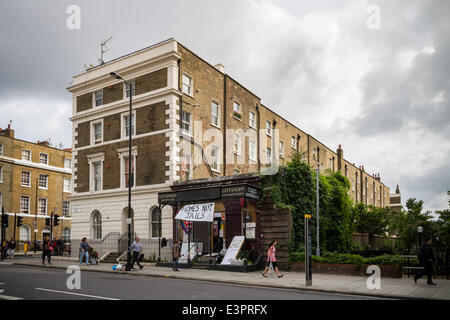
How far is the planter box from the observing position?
17641 millimetres

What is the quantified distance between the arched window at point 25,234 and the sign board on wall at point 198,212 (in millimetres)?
34573

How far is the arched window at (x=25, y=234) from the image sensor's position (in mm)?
49056

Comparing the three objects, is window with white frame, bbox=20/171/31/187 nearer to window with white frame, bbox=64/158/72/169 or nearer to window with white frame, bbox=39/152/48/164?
window with white frame, bbox=39/152/48/164

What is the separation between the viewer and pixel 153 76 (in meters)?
27.8

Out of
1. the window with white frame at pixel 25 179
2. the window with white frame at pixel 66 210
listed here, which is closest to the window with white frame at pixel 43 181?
the window with white frame at pixel 25 179

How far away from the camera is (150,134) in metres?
27.2

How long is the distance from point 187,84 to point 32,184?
32483 millimetres

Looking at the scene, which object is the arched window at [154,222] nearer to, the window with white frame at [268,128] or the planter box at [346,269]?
the planter box at [346,269]

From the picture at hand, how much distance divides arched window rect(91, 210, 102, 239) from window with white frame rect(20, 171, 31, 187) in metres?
25.0

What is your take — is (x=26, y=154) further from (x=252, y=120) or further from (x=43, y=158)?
(x=252, y=120)

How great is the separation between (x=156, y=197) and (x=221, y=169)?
637 centimetres

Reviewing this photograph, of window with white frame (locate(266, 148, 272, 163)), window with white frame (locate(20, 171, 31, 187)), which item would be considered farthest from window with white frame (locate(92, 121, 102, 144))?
window with white frame (locate(20, 171, 31, 187))
